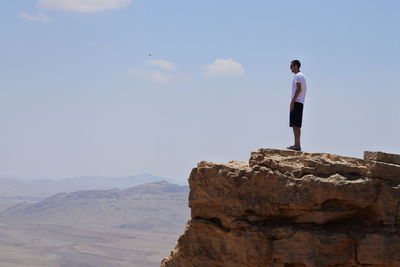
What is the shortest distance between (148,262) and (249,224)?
155 metres

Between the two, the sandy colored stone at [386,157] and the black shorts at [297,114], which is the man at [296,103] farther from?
the sandy colored stone at [386,157]

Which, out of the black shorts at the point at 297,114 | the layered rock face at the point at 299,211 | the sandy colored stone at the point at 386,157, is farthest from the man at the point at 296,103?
the sandy colored stone at the point at 386,157

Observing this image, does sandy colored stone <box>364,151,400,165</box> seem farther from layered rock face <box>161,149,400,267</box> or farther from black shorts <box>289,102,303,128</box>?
black shorts <box>289,102,303,128</box>

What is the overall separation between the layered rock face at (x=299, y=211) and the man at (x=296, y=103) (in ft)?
3.54

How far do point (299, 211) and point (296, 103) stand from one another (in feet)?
9.64

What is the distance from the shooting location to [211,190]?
15.2m

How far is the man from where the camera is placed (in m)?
16.1

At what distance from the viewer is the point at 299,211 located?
14.5m

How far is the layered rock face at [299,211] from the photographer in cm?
1416

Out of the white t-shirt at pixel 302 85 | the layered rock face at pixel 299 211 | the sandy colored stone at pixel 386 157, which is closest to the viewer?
the layered rock face at pixel 299 211

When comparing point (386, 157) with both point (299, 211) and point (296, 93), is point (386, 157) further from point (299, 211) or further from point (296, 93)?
point (296, 93)

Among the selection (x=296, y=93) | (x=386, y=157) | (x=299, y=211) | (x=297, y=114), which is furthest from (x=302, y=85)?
(x=299, y=211)

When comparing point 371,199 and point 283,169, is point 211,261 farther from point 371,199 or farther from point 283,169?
point 371,199

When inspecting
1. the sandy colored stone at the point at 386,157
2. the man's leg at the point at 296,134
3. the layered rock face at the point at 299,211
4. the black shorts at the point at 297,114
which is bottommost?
the layered rock face at the point at 299,211
